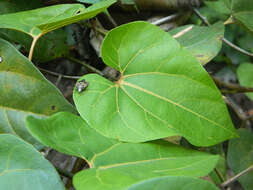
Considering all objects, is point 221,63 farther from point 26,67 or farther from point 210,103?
point 26,67

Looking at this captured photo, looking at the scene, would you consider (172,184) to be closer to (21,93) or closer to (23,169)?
(23,169)

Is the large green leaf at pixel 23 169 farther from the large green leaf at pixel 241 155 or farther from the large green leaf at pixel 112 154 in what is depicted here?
the large green leaf at pixel 241 155

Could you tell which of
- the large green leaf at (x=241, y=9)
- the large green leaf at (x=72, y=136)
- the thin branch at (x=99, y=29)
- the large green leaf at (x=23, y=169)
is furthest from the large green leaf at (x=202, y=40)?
the large green leaf at (x=23, y=169)

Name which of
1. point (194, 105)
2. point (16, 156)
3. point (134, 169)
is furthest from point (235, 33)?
point (16, 156)

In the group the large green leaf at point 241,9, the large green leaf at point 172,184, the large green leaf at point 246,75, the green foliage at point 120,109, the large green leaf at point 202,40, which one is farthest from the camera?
the large green leaf at point 246,75

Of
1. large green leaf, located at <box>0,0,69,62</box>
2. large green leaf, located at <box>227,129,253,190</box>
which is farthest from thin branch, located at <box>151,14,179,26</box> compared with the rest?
large green leaf, located at <box>227,129,253,190</box>

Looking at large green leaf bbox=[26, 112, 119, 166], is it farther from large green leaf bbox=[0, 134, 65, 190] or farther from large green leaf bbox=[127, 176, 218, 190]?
large green leaf bbox=[127, 176, 218, 190]
